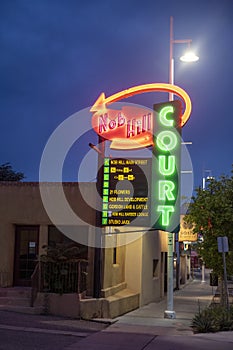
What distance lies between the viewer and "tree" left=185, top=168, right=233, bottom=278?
59.0ft

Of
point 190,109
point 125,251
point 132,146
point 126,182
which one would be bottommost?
point 125,251

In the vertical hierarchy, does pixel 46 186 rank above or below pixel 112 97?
below

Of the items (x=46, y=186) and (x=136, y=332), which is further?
(x=46, y=186)

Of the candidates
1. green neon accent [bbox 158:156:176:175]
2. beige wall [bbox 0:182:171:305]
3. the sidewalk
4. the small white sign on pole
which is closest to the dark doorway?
beige wall [bbox 0:182:171:305]

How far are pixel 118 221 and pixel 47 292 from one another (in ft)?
9.87

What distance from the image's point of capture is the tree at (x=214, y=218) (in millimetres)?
17969

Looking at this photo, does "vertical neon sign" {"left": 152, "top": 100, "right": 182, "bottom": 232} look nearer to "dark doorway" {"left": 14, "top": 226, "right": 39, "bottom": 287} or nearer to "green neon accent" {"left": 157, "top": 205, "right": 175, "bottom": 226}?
"green neon accent" {"left": 157, "top": 205, "right": 175, "bottom": 226}

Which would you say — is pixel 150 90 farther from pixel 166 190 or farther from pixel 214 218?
pixel 214 218

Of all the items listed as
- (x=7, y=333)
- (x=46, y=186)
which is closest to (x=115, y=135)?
(x=46, y=186)

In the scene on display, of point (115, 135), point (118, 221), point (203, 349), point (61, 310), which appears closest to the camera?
point (203, 349)

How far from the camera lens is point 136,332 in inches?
527

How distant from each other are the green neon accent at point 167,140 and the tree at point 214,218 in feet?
8.29

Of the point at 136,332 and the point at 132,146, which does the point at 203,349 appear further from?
the point at 132,146

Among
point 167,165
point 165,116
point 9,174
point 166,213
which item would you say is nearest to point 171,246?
point 166,213
